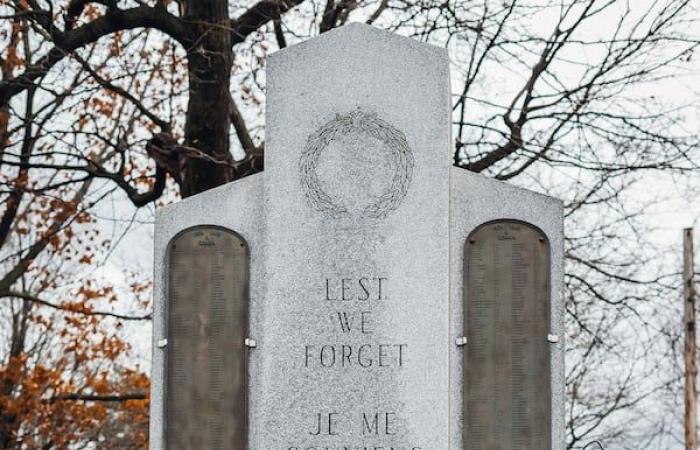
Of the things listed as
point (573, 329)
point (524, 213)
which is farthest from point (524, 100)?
point (524, 213)

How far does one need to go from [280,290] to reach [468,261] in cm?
120

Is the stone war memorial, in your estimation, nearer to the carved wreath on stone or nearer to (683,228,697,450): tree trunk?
the carved wreath on stone

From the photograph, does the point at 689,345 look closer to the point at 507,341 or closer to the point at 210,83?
the point at 210,83

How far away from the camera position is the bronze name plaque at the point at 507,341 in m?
8.20

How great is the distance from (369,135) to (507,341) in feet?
5.10

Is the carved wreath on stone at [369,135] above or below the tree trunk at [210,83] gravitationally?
below

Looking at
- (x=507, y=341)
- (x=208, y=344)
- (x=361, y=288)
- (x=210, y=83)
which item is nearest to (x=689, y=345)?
(x=210, y=83)

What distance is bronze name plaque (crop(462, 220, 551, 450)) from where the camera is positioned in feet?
26.9

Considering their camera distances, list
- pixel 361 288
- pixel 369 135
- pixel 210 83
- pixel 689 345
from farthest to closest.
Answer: pixel 689 345
pixel 210 83
pixel 369 135
pixel 361 288

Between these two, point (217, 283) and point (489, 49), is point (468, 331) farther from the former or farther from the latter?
point (489, 49)

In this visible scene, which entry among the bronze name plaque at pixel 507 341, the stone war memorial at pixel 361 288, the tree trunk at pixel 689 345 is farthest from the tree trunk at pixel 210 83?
the bronze name plaque at pixel 507 341

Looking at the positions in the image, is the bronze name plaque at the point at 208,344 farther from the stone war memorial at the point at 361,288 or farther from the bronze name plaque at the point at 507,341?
the bronze name plaque at the point at 507,341

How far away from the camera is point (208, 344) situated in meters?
8.51

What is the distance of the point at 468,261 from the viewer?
8.34 meters
